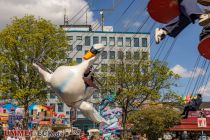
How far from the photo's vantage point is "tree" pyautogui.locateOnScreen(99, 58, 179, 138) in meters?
43.9

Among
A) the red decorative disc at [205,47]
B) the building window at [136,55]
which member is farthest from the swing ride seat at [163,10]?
the building window at [136,55]

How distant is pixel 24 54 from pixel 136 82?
1343cm

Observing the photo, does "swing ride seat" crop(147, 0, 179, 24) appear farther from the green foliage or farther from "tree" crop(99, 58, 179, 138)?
"tree" crop(99, 58, 179, 138)

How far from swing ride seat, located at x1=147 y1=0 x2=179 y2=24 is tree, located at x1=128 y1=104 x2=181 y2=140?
105 feet

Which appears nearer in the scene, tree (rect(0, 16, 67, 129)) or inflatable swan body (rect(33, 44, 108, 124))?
inflatable swan body (rect(33, 44, 108, 124))

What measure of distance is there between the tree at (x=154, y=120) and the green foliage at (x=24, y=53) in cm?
1115

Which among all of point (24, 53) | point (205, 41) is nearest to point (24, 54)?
point (24, 53)

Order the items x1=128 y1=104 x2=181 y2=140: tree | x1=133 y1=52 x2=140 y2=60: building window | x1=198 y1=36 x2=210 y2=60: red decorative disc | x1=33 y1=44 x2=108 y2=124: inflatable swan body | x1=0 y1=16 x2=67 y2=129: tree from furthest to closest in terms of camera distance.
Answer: x1=133 y1=52 x2=140 y2=60: building window → x1=128 y1=104 x2=181 y2=140: tree → x1=0 y1=16 x2=67 y2=129: tree → x1=198 y1=36 x2=210 y2=60: red decorative disc → x1=33 y1=44 x2=108 y2=124: inflatable swan body

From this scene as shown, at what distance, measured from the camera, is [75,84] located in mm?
10352

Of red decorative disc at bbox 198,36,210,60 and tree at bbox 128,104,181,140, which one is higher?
red decorative disc at bbox 198,36,210,60

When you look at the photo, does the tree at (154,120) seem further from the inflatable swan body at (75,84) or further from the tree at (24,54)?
the inflatable swan body at (75,84)

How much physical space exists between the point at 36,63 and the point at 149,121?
32680 mm

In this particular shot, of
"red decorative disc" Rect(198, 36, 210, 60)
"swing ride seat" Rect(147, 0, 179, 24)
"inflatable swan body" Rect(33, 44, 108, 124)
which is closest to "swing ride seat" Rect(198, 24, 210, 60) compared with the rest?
"red decorative disc" Rect(198, 36, 210, 60)

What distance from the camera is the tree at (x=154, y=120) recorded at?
140 feet
